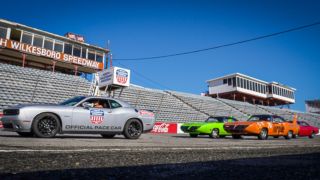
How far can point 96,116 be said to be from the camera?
930cm

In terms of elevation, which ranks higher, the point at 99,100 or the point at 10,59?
the point at 10,59

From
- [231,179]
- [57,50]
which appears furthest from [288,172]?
[57,50]

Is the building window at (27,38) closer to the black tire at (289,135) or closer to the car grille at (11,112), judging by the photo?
the car grille at (11,112)

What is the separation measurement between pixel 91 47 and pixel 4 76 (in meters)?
18.1

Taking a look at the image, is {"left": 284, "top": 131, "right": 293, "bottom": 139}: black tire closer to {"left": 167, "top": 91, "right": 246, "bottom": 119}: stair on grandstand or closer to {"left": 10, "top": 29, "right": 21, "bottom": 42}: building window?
{"left": 167, "top": 91, "right": 246, "bottom": 119}: stair on grandstand

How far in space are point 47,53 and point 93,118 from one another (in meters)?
26.8

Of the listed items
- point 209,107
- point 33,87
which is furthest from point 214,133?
point 209,107

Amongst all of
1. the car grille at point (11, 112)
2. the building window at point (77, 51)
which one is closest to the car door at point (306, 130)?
the car grille at point (11, 112)

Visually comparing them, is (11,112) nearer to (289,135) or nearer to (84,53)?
(289,135)

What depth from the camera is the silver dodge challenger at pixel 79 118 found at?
8094mm

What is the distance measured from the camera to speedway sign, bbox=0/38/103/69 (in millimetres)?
30344

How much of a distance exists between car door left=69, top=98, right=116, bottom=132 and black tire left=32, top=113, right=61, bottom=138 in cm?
49

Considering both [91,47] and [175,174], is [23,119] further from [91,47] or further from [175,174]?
[91,47]

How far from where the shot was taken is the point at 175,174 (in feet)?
8.22
